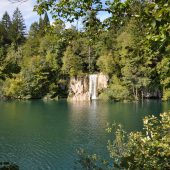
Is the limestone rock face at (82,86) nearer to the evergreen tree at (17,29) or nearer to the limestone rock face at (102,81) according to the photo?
the limestone rock face at (102,81)

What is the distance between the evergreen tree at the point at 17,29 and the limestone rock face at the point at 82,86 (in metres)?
27.2

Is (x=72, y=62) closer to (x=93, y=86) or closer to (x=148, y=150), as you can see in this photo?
(x=93, y=86)

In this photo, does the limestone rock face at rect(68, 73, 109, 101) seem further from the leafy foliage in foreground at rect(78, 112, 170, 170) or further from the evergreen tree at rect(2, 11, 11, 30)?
the leafy foliage in foreground at rect(78, 112, 170, 170)

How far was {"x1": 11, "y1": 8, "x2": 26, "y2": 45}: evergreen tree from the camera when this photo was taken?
8981 centimetres

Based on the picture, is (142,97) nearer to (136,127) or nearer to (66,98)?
(66,98)

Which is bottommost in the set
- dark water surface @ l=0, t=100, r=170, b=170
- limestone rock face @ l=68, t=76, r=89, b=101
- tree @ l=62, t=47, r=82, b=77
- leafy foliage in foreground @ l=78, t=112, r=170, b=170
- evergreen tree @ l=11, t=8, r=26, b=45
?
dark water surface @ l=0, t=100, r=170, b=170

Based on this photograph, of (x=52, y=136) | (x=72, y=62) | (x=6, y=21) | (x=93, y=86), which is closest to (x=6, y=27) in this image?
(x=6, y=21)

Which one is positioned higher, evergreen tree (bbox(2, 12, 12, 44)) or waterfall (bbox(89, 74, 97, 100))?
evergreen tree (bbox(2, 12, 12, 44))

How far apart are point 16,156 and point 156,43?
19136 millimetres

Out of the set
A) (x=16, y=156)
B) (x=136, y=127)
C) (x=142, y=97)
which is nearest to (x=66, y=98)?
(x=142, y=97)

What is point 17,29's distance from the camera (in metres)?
92.5

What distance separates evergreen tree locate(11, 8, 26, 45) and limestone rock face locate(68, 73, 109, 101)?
89.3ft

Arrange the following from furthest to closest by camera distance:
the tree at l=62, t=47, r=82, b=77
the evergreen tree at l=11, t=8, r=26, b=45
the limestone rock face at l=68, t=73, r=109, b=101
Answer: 1. the evergreen tree at l=11, t=8, r=26, b=45
2. the tree at l=62, t=47, r=82, b=77
3. the limestone rock face at l=68, t=73, r=109, b=101

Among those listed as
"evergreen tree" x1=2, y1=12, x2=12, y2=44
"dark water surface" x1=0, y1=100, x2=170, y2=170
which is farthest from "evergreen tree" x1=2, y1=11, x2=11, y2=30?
"dark water surface" x1=0, y1=100, x2=170, y2=170
